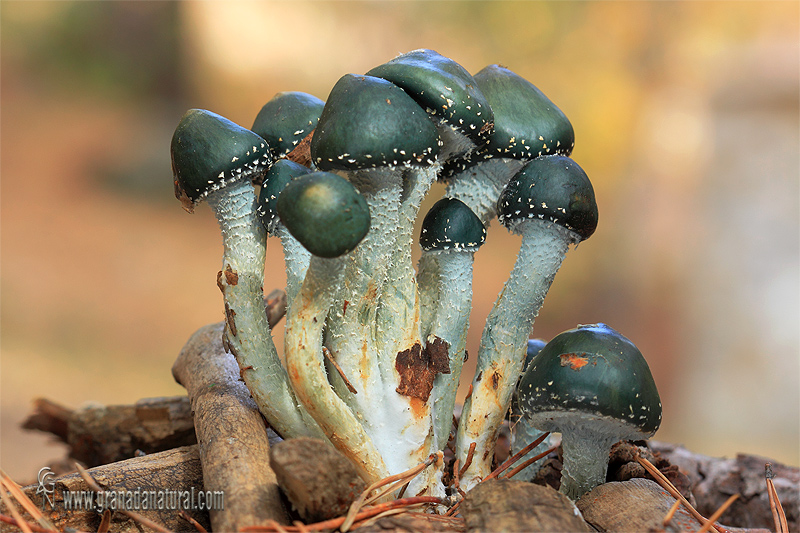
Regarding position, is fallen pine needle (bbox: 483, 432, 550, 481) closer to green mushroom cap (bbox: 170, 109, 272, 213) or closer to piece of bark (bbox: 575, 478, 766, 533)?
piece of bark (bbox: 575, 478, 766, 533)

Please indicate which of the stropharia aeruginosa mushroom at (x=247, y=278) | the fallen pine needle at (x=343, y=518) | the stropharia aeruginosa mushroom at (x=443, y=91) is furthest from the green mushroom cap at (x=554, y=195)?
the fallen pine needle at (x=343, y=518)

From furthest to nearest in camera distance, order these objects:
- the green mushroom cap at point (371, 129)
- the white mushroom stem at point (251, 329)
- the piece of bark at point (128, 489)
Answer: the white mushroom stem at point (251, 329)
the piece of bark at point (128, 489)
the green mushroom cap at point (371, 129)

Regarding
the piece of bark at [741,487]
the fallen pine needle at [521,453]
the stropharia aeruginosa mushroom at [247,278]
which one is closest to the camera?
the stropharia aeruginosa mushroom at [247,278]

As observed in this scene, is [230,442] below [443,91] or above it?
below

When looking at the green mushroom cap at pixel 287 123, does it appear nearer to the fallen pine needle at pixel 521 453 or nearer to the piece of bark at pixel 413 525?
the piece of bark at pixel 413 525

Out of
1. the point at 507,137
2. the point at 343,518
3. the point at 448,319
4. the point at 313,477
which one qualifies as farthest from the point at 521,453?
the point at 507,137

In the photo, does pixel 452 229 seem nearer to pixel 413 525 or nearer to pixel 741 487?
pixel 413 525

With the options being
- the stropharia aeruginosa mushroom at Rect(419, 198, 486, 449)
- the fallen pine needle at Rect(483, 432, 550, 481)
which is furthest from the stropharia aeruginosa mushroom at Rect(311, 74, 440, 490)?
the fallen pine needle at Rect(483, 432, 550, 481)
